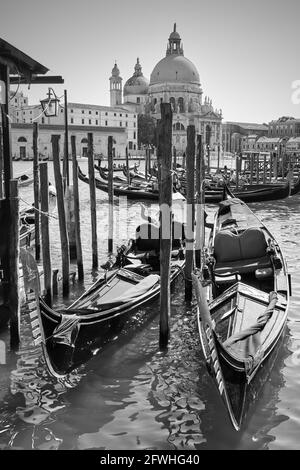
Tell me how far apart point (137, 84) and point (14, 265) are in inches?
2157

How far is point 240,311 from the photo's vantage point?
128 inches

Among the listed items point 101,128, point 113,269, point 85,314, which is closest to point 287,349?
point 85,314

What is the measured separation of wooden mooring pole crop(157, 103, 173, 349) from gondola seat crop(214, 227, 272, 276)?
1087 millimetres

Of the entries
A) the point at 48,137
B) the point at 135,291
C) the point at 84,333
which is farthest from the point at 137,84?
the point at 84,333

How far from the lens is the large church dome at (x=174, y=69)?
49656 millimetres

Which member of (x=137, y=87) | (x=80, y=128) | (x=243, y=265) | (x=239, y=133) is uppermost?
(x=137, y=87)

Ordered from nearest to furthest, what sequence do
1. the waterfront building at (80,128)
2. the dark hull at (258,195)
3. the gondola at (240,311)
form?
1. the gondola at (240,311)
2. the dark hull at (258,195)
3. the waterfront building at (80,128)

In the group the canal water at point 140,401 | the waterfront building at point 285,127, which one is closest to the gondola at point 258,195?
the canal water at point 140,401

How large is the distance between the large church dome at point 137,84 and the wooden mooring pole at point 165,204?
54047 mm

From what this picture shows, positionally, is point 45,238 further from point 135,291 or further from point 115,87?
point 115,87

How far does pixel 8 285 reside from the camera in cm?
356

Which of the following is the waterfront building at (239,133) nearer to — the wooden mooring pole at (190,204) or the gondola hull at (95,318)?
the wooden mooring pole at (190,204)

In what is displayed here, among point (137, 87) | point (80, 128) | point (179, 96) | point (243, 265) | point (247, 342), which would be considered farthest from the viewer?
point (137, 87)

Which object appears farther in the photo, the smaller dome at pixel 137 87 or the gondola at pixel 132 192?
the smaller dome at pixel 137 87
